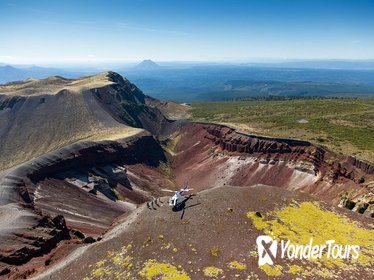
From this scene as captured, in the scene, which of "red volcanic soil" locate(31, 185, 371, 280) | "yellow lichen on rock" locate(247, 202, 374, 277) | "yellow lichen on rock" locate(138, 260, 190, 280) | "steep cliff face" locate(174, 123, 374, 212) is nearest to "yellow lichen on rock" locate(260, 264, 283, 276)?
"yellow lichen on rock" locate(247, 202, 374, 277)

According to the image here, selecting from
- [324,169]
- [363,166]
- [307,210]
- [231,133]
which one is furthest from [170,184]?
[307,210]

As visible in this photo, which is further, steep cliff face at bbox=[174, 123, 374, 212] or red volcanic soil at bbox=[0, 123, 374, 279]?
steep cliff face at bbox=[174, 123, 374, 212]

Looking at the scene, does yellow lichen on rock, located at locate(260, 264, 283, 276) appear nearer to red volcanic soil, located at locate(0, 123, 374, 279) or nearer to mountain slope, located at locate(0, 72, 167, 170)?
red volcanic soil, located at locate(0, 123, 374, 279)

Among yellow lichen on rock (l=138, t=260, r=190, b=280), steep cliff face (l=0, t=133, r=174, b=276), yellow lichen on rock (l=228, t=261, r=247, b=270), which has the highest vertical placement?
yellow lichen on rock (l=228, t=261, r=247, b=270)

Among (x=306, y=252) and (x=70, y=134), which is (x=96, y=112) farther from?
(x=306, y=252)

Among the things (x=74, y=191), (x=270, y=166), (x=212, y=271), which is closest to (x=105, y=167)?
(x=74, y=191)

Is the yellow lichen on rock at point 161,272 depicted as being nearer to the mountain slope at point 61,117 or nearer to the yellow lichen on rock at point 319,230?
the yellow lichen on rock at point 319,230

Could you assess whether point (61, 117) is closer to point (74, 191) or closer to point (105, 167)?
point (105, 167)

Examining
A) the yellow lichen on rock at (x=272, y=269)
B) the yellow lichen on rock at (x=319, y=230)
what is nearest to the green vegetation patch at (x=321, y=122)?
the yellow lichen on rock at (x=319, y=230)
